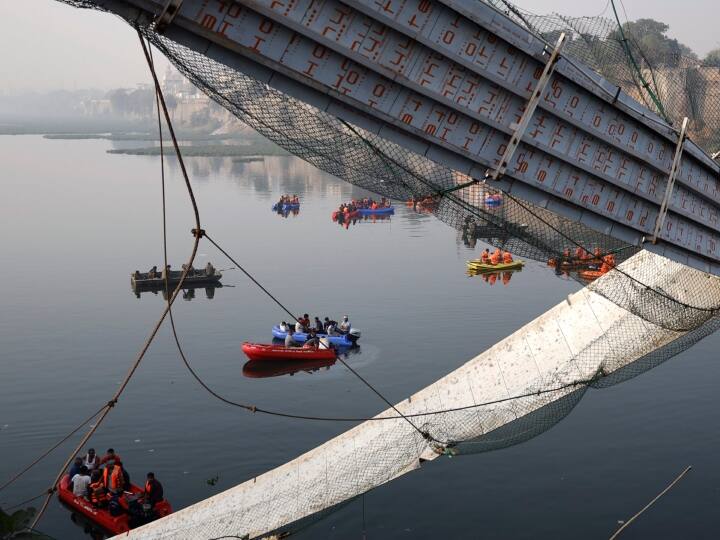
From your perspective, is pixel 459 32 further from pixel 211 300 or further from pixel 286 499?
pixel 211 300

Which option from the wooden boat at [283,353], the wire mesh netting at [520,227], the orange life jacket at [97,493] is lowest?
the orange life jacket at [97,493]

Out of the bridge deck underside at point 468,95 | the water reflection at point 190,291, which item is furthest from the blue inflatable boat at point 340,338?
the bridge deck underside at point 468,95

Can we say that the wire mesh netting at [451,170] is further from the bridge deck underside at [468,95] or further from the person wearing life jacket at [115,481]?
the person wearing life jacket at [115,481]

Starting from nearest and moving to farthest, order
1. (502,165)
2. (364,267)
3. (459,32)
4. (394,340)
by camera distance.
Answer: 1. (459,32)
2. (502,165)
3. (394,340)
4. (364,267)

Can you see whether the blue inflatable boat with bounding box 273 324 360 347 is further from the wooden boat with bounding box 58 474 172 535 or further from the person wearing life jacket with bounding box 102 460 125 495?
the person wearing life jacket with bounding box 102 460 125 495

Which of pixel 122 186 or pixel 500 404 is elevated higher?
pixel 500 404

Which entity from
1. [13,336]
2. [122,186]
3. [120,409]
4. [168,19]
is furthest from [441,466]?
[122,186]
